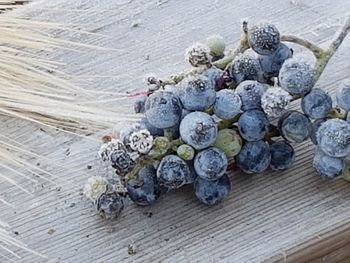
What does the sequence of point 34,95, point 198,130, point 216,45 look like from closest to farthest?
point 198,130 → point 216,45 → point 34,95

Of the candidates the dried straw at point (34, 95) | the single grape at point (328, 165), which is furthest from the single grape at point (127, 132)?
the single grape at point (328, 165)

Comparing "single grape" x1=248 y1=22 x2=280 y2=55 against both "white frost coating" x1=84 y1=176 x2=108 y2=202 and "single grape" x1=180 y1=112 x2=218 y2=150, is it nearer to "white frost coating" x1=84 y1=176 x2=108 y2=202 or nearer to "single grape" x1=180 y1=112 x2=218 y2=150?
"single grape" x1=180 y1=112 x2=218 y2=150

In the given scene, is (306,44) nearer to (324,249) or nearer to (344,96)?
(344,96)

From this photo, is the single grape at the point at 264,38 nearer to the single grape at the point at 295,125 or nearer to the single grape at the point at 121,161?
the single grape at the point at 295,125

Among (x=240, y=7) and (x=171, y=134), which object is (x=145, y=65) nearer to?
Result: (x=240, y=7)

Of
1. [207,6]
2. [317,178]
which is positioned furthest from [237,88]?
[207,6]

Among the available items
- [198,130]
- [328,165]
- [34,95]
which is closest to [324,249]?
[328,165]

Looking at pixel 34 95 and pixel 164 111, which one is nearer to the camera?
pixel 164 111

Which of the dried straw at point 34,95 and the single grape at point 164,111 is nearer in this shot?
the single grape at point 164,111
